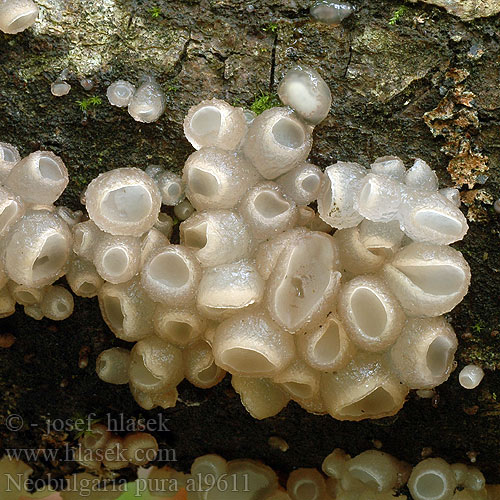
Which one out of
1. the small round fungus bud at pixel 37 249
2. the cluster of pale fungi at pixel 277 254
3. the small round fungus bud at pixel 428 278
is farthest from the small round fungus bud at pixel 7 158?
the small round fungus bud at pixel 428 278

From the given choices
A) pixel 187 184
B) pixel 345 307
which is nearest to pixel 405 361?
pixel 345 307

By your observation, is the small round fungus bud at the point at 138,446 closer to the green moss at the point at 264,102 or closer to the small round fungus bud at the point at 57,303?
the small round fungus bud at the point at 57,303

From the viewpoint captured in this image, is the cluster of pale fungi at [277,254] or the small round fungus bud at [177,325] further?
the small round fungus bud at [177,325]

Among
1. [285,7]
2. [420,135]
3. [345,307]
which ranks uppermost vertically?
[285,7]

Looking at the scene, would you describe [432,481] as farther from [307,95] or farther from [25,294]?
[25,294]

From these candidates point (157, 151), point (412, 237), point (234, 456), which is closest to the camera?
point (412, 237)

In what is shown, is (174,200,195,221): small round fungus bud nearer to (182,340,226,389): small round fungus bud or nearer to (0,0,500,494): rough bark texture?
(0,0,500,494): rough bark texture

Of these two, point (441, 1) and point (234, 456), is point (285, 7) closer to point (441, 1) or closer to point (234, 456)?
point (441, 1)
